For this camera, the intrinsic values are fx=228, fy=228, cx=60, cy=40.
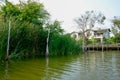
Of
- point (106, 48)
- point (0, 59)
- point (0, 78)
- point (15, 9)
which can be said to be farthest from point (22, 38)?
point (106, 48)

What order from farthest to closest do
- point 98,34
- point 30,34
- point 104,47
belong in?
point 98,34 < point 104,47 < point 30,34

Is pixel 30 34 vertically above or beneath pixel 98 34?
beneath

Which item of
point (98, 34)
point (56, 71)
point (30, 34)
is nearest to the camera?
point (56, 71)

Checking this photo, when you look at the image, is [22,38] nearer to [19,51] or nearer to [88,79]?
[19,51]

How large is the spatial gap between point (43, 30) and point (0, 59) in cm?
773

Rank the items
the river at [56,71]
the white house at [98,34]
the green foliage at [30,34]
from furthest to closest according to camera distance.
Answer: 1. the white house at [98,34]
2. the green foliage at [30,34]
3. the river at [56,71]

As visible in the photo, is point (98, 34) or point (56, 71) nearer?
point (56, 71)

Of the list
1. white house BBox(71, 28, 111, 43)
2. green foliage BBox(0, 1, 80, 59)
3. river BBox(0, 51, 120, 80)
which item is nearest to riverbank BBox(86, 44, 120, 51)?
white house BBox(71, 28, 111, 43)

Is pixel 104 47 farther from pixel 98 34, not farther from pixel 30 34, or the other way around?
pixel 30 34

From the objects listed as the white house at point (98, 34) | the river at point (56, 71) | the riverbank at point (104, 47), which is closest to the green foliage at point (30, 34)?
the river at point (56, 71)

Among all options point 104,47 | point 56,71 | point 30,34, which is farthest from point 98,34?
point 56,71

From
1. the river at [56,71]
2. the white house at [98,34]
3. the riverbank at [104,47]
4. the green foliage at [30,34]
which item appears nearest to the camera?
the river at [56,71]

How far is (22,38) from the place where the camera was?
61.8 ft

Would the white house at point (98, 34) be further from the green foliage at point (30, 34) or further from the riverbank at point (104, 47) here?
the green foliage at point (30, 34)
